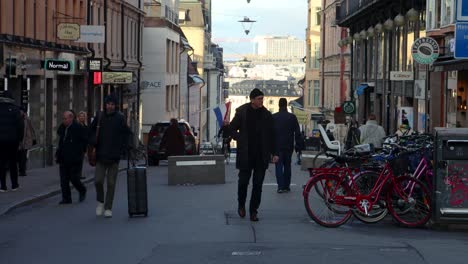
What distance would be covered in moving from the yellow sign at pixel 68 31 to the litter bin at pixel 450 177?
20588 millimetres

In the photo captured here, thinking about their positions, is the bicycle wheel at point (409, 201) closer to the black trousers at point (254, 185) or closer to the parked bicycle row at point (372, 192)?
the parked bicycle row at point (372, 192)

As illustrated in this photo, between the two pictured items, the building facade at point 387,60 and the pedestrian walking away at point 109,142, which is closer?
the pedestrian walking away at point 109,142

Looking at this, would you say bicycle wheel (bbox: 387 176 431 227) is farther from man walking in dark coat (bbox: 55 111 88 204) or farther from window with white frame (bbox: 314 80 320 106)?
window with white frame (bbox: 314 80 320 106)

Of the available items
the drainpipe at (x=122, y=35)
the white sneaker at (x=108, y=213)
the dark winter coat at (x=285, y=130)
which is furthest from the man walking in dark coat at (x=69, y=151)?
the drainpipe at (x=122, y=35)

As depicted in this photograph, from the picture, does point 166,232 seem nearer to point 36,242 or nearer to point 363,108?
point 36,242

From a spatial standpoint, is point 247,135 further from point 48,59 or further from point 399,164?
point 48,59

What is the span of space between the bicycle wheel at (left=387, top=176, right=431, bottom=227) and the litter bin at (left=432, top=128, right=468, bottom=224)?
0.38 metres

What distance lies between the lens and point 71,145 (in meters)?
16.9

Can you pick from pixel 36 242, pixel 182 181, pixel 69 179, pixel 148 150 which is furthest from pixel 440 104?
pixel 36 242

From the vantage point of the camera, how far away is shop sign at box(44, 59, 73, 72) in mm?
30266

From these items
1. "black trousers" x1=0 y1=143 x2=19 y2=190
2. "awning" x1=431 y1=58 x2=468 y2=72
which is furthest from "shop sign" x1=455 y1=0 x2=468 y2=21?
"awning" x1=431 y1=58 x2=468 y2=72

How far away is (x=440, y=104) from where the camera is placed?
34094mm

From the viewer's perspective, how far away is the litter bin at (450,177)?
40.7 feet

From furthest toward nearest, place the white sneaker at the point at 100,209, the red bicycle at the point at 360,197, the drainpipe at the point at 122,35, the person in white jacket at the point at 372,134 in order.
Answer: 1. the drainpipe at the point at 122,35
2. the person in white jacket at the point at 372,134
3. the white sneaker at the point at 100,209
4. the red bicycle at the point at 360,197
